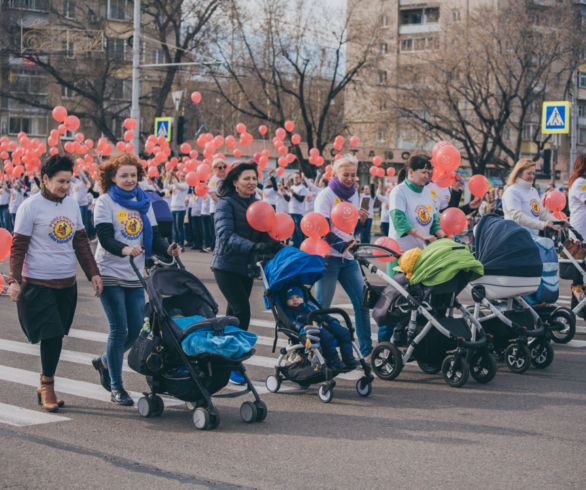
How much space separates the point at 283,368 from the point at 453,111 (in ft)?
123

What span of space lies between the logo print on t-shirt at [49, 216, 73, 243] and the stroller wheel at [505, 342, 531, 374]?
4012mm

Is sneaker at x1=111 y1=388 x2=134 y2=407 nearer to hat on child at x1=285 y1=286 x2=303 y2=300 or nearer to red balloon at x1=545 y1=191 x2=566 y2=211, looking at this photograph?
hat on child at x1=285 y1=286 x2=303 y2=300

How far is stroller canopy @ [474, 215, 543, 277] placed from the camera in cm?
790

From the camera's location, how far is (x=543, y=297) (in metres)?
8.97

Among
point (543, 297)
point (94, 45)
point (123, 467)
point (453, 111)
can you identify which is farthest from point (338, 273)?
point (453, 111)

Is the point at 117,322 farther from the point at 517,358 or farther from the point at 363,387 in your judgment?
the point at 517,358

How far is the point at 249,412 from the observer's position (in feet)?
19.7

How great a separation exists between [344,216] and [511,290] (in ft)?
5.35

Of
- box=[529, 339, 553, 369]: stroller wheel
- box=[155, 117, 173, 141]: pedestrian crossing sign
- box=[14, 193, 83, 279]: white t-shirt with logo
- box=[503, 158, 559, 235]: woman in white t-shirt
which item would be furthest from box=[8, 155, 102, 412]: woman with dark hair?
box=[155, 117, 173, 141]: pedestrian crossing sign

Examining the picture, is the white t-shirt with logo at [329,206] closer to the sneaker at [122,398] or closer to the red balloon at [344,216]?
the red balloon at [344,216]

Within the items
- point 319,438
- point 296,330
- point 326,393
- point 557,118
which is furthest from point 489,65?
point 319,438

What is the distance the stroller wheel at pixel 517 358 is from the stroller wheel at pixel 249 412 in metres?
2.93

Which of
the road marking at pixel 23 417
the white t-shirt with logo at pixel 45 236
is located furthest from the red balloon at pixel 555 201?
the road marking at pixel 23 417

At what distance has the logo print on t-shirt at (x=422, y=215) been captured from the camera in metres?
8.24
